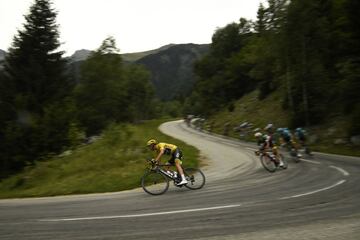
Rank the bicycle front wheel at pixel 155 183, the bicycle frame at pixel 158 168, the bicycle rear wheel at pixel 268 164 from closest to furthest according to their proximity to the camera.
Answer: the bicycle front wheel at pixel 155 183 < the bicycle frame at pixel 158 168 < the bicycle rear wheel at pixel 268 164

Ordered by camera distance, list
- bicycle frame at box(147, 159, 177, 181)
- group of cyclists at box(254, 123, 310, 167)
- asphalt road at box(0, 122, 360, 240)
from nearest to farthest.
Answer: asphalt road at box(0, 122, 360, 240), bicycle frame at box(147, 159, 177, 181), group of cyclists at box(254, 123, 310, 167)

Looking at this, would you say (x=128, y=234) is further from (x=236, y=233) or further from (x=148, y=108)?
(x=148, y=108)

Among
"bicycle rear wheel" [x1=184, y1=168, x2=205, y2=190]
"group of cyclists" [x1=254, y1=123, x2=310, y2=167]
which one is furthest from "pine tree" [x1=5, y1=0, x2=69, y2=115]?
"bicycle rear wheel" [x1=184, y1=168, x2=205, y2=190]

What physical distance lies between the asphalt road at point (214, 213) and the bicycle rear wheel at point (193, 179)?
332mm

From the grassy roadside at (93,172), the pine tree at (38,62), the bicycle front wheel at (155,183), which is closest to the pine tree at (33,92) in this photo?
the pine tree at (38,62)

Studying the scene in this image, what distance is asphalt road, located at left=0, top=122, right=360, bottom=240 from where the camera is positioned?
8.13 m

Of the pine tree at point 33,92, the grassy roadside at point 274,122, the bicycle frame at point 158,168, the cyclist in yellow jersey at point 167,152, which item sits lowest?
the grassy roadside at point 274,122

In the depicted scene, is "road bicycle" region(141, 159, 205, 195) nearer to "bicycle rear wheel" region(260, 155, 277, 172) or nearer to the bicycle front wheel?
the bicycle front wheel

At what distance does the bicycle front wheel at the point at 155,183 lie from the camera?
45.5 feet

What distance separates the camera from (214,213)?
992 centimetres

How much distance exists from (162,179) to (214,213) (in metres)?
4.67

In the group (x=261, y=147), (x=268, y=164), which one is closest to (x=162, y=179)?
(x=268, y=164)

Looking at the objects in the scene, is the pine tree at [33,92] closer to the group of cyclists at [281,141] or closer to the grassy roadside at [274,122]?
the group of cyclists at [281,141]

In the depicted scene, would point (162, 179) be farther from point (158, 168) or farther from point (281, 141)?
point (281, 141)
